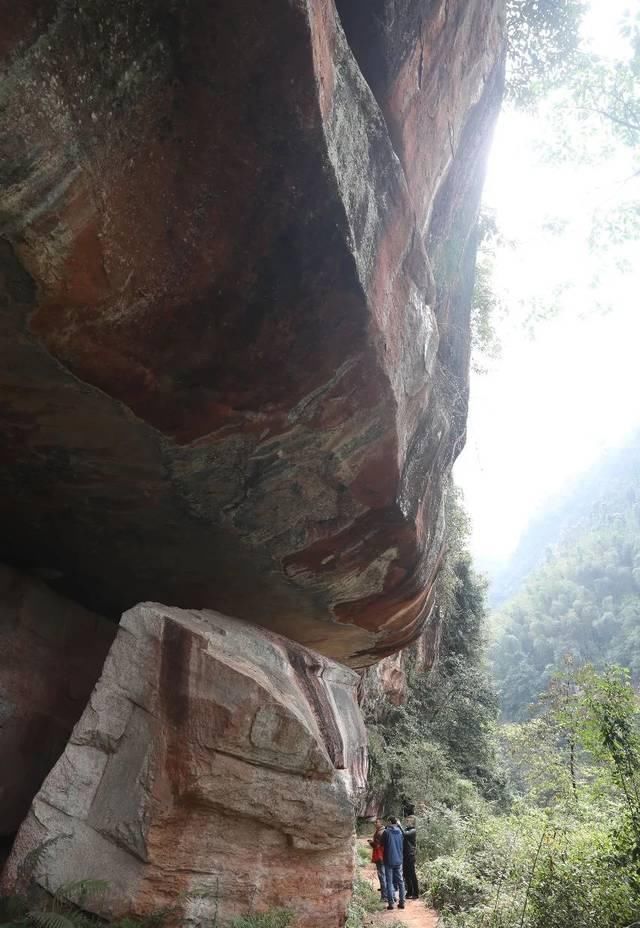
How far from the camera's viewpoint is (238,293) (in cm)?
379

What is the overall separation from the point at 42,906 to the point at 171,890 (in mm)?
819

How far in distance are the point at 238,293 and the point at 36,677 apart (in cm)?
438

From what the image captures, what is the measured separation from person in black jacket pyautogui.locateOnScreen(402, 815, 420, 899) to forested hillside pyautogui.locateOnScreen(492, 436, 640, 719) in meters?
44.0

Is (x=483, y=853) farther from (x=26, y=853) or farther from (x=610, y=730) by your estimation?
(x=26, y=853)

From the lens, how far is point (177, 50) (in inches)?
116

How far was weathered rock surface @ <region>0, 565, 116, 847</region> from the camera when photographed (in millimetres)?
5379

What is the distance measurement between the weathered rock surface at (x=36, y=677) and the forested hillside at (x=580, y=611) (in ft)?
161

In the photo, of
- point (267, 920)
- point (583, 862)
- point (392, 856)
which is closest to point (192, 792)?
point (267, 920)

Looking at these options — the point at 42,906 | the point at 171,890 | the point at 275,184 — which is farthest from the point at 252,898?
the point at 275,184

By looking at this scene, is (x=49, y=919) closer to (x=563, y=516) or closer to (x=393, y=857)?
(x=393, y=857)

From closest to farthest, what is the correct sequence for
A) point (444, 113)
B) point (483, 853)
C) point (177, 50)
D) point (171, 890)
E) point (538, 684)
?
point (177, 50), point (171, 890), point (444, 113), point (483, 853), point (538, 684)

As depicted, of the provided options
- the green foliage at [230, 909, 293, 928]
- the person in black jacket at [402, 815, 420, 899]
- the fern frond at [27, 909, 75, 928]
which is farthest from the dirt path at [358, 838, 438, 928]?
the fern frond at [27, 909, 75, 928]

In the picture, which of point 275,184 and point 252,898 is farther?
point 252,898

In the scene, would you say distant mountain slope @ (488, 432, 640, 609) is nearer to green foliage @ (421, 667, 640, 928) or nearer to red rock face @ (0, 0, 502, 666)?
green foliage @ (421, 667, 640, 928)
